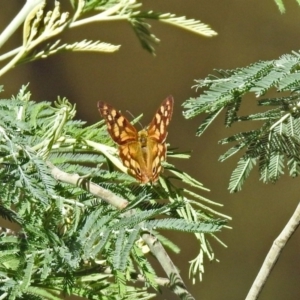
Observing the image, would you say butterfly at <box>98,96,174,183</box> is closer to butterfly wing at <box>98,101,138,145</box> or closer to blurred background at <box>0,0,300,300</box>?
butterfly wing at <box>98,101,138,145</box>

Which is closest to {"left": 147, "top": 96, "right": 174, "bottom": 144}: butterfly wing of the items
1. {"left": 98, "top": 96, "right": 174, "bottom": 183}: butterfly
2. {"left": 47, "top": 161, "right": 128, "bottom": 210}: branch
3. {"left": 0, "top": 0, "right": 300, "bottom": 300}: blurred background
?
{"left": 98, "top": 96, "right": 174, "bottom": 183}: butterfly

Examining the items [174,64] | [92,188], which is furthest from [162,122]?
[174,64]

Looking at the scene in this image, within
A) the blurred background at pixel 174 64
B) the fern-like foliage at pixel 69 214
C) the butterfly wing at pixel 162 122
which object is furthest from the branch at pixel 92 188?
the blurred background at pixel 174 64

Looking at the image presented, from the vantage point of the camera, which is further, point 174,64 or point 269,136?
point 174,64

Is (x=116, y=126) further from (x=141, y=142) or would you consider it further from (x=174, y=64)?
(x=174, y=64)

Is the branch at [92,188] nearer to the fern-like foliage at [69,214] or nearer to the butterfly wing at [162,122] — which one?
the fern-like foliage at [69,214]

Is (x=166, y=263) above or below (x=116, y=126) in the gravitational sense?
below

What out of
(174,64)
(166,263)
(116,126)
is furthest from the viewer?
(174,64)
